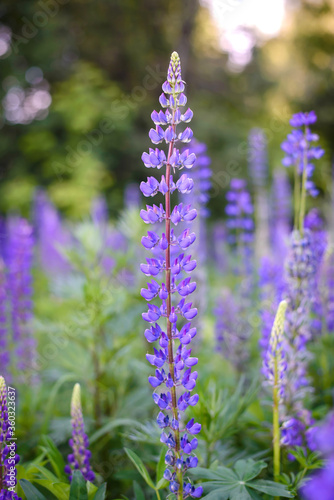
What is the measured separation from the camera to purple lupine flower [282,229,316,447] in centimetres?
201

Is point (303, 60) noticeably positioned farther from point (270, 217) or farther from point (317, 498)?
point (317, 498)

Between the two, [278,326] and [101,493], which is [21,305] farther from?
[278,326]

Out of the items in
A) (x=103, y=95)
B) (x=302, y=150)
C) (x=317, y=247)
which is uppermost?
(x=103, y=95)

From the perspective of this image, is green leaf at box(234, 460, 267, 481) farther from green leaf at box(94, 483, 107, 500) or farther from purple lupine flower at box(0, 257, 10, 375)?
purple lupine flower at box(0, 257, 10, 375)

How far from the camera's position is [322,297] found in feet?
9.25

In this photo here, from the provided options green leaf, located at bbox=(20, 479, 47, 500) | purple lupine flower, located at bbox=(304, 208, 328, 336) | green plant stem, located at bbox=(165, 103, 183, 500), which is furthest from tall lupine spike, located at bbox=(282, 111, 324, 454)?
green leaf, located at bbox=(20, 479, 47, 500)

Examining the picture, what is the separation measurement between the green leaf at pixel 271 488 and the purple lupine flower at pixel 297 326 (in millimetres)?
459

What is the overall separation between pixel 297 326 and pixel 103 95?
1055 centimetres

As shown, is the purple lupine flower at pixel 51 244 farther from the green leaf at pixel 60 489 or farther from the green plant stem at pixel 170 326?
the green plant stem at pixel 170 326

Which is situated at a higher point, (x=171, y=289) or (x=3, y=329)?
(x=171, y=289)

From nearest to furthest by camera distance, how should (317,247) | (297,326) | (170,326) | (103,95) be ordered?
(170,326)
(297,326)
(317,247)
(103,95)

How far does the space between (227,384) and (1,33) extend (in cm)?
1090

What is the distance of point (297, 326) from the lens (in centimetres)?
204

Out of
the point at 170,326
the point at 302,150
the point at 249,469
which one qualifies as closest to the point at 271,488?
the point at 249,469
